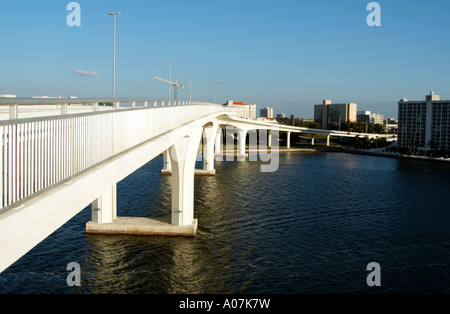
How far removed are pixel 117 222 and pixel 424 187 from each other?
2931 centimetres

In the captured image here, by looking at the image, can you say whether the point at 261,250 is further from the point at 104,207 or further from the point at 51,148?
the point at 51,148

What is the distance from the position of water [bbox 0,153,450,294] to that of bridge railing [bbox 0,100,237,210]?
752 cm

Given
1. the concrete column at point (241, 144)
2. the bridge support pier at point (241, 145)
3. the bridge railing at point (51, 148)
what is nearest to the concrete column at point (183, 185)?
the bridge railing at point (51, 148)

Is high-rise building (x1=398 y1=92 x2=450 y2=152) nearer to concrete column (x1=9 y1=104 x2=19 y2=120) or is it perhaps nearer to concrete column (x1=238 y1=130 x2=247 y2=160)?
concrete column (x1=238 y1=130 x2=247 y2=160)

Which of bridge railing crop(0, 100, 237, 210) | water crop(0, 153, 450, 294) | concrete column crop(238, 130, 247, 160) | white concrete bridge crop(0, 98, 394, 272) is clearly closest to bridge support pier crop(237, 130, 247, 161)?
concrete column crop(238, 130, 247, 160)

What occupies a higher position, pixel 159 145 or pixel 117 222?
pixel 159 145

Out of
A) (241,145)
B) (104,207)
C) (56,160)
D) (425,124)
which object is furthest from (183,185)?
(425,124)

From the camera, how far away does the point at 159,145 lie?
12016 mm

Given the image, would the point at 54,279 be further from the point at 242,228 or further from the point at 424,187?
the point at 424,187

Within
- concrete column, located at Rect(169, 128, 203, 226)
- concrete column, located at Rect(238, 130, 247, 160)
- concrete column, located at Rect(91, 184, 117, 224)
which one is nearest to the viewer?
concrete column, located at Rect(91, 184, 117, 224)

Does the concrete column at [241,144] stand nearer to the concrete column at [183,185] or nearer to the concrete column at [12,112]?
the concrete column at [183,185]

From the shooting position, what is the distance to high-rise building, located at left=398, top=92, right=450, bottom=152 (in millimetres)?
87312
